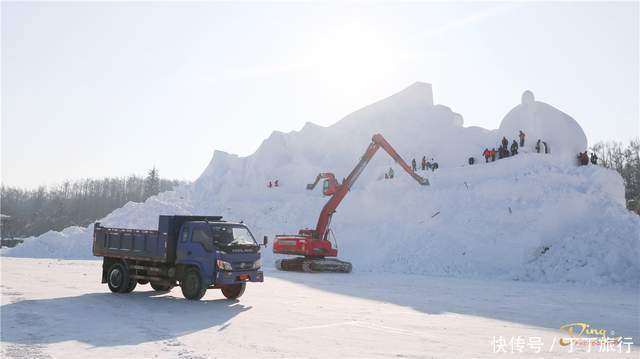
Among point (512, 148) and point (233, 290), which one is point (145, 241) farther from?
point (512, 148)

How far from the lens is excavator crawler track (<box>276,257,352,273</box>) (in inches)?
1043

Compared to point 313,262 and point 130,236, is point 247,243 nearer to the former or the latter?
point 130,236

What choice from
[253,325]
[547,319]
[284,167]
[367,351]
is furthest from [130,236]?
[284,167]

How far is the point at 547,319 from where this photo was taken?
13234 millimetres

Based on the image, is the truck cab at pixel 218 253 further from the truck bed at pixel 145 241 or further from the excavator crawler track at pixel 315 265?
the excavator crawler track at pixel 315 265

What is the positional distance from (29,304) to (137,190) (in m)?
141

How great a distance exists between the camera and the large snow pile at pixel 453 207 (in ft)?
85.8

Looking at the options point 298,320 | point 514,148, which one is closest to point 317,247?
point 298,320

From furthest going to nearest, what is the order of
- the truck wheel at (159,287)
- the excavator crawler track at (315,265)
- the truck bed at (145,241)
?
1. the excavator crawler track at (315,265)
2. the truck wheel at (159,287)
3. the truck bed at (145,241)

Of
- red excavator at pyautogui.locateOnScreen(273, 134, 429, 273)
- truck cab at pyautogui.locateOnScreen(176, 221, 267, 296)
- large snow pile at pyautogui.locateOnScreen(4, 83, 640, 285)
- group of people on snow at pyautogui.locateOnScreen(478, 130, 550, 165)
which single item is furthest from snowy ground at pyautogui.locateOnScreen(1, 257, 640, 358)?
group of people on snow at pyautogui.locateOnScreen(478, 130, 550, 165)

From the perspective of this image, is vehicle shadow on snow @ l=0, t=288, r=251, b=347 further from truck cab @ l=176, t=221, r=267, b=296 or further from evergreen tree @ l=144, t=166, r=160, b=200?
evergreen tree @ l=144, t=166, r=160, b=200

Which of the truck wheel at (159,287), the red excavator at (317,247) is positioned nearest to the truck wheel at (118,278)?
the truck wheel at (159,287)

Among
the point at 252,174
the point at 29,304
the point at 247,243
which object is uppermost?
the point at 252,174

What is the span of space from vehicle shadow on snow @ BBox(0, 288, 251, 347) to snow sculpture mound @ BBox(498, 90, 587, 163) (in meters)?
33.2
